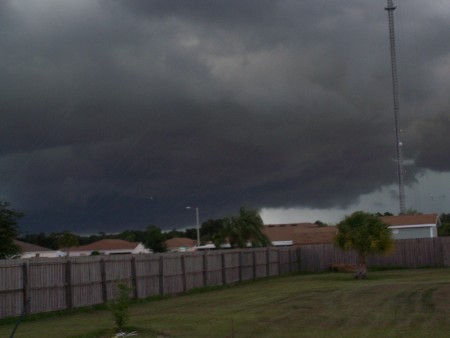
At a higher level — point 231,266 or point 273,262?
point 231,266

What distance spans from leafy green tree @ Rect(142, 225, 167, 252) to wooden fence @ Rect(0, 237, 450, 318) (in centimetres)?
3993

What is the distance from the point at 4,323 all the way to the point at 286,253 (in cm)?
3623

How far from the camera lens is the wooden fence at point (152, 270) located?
83.8ft

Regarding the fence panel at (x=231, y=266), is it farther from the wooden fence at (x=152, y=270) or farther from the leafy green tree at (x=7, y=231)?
the leafy green tree at (x=7, y=231)

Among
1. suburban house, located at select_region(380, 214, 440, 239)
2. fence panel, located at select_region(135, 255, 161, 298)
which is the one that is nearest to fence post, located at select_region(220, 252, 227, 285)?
fence panel, located at select_region(135, 255, 161, 298)

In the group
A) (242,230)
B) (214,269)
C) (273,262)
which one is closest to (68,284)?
(214,269)

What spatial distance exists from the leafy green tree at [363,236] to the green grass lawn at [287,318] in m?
15.3

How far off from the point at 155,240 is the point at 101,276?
67925 mm

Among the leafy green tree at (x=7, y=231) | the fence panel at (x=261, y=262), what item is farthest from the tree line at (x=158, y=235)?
the fence panel at (x=261, y=262)

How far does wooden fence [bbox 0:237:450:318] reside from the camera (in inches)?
1006

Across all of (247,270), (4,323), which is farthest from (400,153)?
(4,323)

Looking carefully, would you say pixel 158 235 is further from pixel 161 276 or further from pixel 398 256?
pixel 161 276

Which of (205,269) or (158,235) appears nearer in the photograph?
(205,269)

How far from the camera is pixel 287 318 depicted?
20.6m
